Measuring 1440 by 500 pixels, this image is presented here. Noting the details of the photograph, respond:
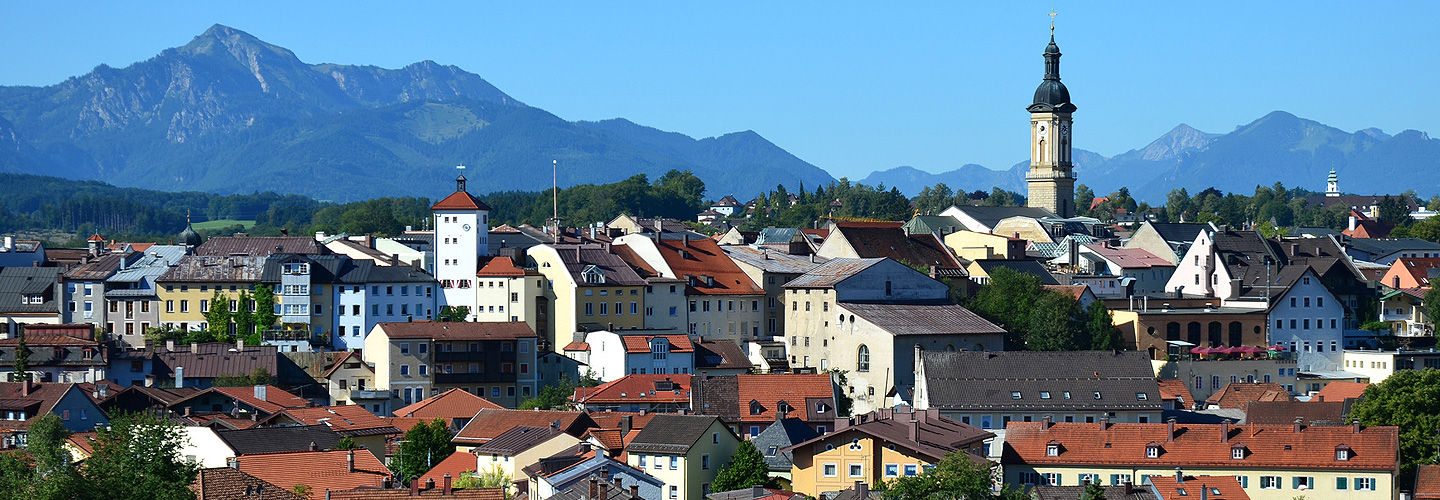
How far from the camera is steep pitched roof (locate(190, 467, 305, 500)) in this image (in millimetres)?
45500

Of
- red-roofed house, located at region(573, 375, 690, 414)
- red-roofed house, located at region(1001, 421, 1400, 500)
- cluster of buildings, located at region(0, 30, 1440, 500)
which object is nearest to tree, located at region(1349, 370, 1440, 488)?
cluster of buildings, located at region(0, 30, 1440, 500)

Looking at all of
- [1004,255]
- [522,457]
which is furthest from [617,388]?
[1004,255]

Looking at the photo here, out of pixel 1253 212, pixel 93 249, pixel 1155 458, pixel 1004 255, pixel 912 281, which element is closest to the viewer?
pixel 1155 458

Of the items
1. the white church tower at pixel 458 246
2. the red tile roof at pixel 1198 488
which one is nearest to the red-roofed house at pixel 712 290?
the white church tower at pixel 458 246

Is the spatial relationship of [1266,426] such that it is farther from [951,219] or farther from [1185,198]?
[1185,198]

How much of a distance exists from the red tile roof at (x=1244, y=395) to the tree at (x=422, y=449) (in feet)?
94.1

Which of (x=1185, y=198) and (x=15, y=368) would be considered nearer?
(x=15, y=368)

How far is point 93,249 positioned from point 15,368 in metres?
42.1

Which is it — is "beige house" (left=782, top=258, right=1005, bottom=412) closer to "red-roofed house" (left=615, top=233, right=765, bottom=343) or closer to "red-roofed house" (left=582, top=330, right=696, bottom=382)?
"red-roofed house" (left=615, top=233, right=765, bottom=343)

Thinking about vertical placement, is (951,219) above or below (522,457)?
above

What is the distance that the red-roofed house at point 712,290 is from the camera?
84.6 meters

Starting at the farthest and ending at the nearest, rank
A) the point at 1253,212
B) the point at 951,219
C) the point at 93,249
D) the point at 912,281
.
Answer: the point at 1253,212
the point at 951,219
the point at 93,249
the point at 912,281

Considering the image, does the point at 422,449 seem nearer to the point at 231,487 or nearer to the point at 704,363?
the point at 231,487

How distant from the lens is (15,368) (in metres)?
73.9
